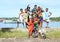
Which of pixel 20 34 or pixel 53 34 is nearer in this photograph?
pixel 53 34

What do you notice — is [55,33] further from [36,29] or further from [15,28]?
[15,28]

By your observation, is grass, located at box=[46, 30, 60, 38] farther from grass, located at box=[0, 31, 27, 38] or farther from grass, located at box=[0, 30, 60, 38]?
grass, located at box=[0, 31, 27, 38]

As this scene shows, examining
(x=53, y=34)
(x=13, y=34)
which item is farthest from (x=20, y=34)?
(x=53, y=34)

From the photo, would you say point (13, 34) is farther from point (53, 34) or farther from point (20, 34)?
point (53, 34)

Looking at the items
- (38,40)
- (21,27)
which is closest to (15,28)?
(21,27)

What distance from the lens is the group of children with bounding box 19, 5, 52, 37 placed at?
48.5ft

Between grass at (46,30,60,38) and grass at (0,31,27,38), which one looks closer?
grass at (46,30,60,38)

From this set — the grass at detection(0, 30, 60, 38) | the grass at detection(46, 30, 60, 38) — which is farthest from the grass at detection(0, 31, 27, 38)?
the grass at detection(46, 30, 60, 38)

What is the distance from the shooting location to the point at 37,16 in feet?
50.9

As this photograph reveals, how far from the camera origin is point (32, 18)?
14.9m

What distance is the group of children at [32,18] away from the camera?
48.5ft

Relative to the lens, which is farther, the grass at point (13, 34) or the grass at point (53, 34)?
the grass at point (13, 34)

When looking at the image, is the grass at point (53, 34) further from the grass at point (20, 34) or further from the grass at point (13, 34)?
the grass at point (13, 34)

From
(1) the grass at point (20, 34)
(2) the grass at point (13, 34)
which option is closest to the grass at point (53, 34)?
(1) the grass at point (20, 34)
